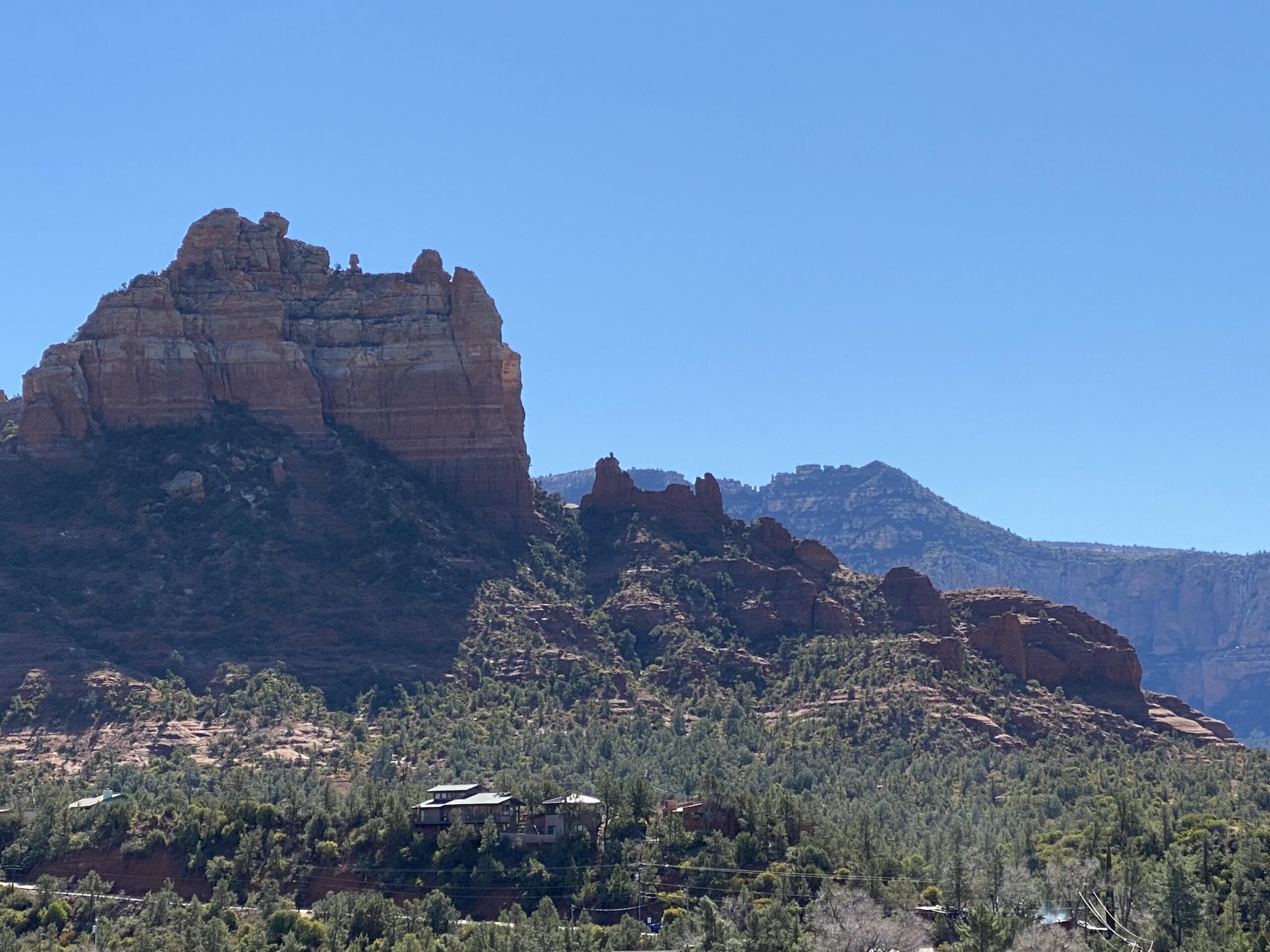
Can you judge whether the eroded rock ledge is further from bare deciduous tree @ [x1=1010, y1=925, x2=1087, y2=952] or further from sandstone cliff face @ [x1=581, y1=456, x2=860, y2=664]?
bare deciduous tree @ [x1=1010, y1=925, x2=1087, y2=952]

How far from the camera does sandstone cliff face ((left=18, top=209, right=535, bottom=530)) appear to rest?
175 m

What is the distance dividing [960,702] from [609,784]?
55.9m

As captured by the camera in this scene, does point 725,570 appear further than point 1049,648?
Yes

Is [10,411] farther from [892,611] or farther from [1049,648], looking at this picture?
[1049,648]

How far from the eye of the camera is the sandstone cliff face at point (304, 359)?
17475 centimetres

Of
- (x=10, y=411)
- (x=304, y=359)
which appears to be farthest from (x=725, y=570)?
(x=10, y=411)

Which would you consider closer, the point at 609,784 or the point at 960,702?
the point at 609,784

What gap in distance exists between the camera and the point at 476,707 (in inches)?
6152

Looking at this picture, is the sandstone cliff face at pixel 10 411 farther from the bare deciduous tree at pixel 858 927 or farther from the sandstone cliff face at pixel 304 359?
the bare deciduous tree at pixel 858 927

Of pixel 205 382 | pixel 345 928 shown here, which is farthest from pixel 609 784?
pixel 205 382

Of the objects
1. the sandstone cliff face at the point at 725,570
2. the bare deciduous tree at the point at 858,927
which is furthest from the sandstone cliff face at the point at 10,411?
the bare deciduous tree at the point at 858,927

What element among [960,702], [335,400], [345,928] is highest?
[335,400]

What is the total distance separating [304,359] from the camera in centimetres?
18112

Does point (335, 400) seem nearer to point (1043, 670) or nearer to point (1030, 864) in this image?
point (1043, 670)
